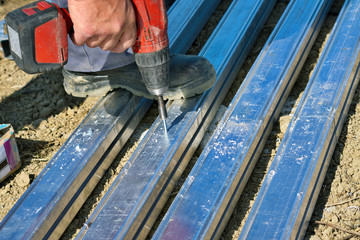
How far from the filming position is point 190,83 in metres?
2.43

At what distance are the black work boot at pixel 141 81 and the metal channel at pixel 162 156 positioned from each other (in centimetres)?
8

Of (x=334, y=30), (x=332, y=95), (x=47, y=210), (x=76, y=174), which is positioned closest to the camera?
(x=47, y=210)

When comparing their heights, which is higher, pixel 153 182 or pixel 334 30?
pixel 334 30

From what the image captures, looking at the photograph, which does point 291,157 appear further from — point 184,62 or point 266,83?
point 184,62

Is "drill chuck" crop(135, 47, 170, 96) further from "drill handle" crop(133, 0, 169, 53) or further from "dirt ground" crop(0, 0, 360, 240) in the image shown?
"dirt ground" crop(0, 0, 360, 240)

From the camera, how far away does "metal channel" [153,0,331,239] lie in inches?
76.5

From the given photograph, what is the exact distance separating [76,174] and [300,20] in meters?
1.62

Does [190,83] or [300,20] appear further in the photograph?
[300,20]

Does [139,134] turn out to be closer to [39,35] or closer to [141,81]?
[141,81]

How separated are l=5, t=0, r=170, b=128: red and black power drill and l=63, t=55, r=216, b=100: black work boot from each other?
14.9 inches

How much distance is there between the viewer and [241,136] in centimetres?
223

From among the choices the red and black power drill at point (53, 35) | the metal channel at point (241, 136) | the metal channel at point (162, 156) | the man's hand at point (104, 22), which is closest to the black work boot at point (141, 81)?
the metal channel at point (162, 156)

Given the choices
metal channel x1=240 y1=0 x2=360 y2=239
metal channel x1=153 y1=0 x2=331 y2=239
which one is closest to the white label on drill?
metal channel x1=153 y1=0 x2=331 y2=239

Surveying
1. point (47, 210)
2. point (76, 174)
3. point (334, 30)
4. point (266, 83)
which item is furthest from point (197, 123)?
point (334, 30)
